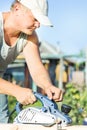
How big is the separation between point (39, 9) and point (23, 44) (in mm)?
498

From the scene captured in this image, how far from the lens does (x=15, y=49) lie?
12.3 feet

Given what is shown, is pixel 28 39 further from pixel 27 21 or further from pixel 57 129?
pixel 57 129

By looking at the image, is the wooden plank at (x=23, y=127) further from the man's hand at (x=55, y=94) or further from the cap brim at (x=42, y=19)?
the cap brim at (x=42, y=19)

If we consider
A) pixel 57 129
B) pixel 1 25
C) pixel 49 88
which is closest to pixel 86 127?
pixel 57 129

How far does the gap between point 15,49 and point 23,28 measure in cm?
40

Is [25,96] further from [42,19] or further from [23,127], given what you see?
[42,19]

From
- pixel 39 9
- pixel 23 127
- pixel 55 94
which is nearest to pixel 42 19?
pixel 39 9

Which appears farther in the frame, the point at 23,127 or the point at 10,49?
the point at 10,49

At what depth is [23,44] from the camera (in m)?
3.76

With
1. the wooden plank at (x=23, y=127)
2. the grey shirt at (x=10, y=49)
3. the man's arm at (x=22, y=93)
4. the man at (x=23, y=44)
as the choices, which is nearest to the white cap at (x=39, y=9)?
the man at (x=23, y=44)

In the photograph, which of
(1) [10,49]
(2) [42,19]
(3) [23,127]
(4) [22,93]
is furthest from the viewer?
(1) [10,49]

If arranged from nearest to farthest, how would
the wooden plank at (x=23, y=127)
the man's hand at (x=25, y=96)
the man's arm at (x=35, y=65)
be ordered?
the wooden plank at (x=23, y=127), the man's hand at (x=25, y=96), the man's arm at (x=35, y=65)

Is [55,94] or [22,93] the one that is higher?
[22,93]

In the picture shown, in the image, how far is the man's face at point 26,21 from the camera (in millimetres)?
3303
